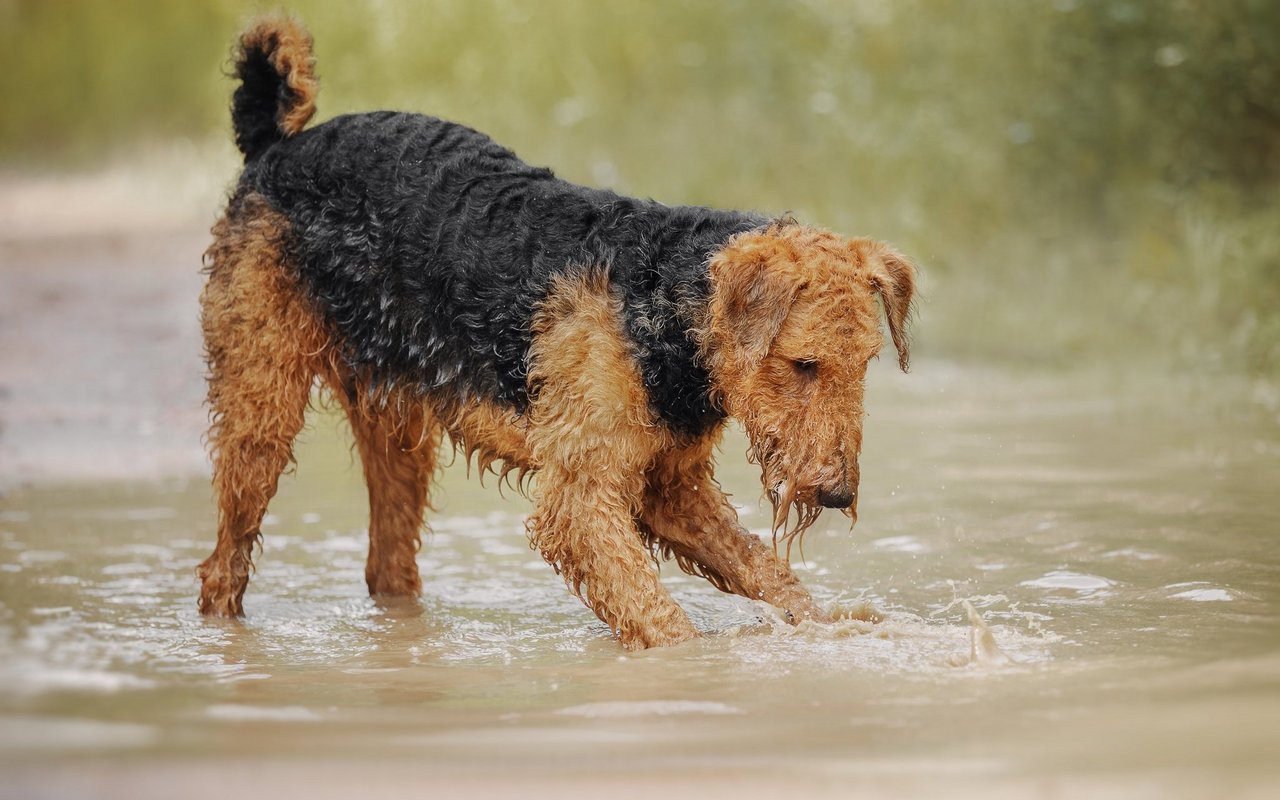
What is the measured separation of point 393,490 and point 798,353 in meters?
2.08

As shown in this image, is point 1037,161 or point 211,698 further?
point 1037,161

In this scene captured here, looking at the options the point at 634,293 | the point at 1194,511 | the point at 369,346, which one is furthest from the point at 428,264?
the point at 1194,511

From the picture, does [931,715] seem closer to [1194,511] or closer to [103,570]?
[1194,511]

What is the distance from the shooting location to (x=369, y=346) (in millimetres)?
5012

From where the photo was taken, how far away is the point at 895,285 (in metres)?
4.42

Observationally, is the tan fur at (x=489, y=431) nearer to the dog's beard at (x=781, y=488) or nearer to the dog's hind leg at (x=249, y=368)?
the dog's hind leg at (x=249, y=368)

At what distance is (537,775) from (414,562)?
2.61 meters

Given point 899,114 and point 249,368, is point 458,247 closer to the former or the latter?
point 249,368

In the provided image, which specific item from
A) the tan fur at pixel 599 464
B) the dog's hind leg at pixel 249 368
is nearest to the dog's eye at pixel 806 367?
the tan fur at pixel 599 464

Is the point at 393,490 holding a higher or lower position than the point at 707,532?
higher

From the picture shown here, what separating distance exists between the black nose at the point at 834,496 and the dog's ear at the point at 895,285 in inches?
20.8

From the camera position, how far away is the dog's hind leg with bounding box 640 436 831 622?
4.67 meters

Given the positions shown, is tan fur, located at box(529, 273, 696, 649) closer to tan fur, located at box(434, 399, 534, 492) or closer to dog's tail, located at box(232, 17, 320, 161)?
tan fur, located at box(434, 399, 534, 492)

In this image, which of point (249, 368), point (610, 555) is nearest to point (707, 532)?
point (610, 555)
